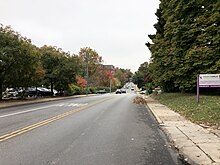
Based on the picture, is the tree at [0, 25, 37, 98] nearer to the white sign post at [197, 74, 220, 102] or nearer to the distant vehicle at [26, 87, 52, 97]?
the distant vehicle at [26, 87, 52, 97]

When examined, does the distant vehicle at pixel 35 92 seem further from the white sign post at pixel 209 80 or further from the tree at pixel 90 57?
the tree at pixel 90 57

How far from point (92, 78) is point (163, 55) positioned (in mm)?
74853

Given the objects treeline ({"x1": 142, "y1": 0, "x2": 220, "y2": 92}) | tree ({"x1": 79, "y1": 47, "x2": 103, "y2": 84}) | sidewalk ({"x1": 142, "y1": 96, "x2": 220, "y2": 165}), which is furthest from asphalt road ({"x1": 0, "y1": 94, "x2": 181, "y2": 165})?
tree ({"x1": 79, "y1": 47, "x2": 103, "y2": 84})

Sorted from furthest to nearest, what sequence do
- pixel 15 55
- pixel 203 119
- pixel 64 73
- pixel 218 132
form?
pixel 64 73
pixel 15 55
pixel 203 119
pixel 218 132

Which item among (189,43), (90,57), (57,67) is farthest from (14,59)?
(90,57)

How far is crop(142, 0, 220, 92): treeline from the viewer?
26.2m

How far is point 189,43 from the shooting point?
2902 centimetres

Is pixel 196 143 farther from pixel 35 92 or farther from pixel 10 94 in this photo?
pixel 35 92

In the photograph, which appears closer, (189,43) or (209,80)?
(209,80)

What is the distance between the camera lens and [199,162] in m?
6.98

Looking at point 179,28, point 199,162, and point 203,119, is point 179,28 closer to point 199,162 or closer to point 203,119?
point 203,119

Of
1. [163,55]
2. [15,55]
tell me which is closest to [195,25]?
[163,55]

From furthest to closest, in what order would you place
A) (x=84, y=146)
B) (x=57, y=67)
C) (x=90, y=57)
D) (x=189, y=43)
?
1. (x=90, y=57)
2. (x=57, y=67)
3. (x=189, y=43)
4. (x=84, y=146)

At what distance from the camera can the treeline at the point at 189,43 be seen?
86.0 feet
